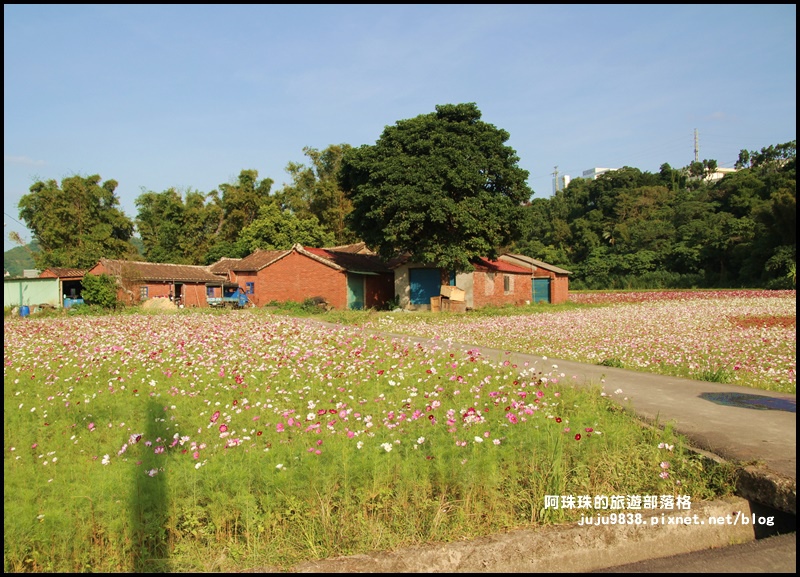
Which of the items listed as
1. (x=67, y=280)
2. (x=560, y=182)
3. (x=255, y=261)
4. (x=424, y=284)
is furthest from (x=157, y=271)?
(x=560, y=182)

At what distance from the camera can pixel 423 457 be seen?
4793 mm

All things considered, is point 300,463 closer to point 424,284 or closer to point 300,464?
point 300,464

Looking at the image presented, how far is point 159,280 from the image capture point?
3869 cm

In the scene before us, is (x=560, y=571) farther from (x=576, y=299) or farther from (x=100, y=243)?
(x=100, y=243)

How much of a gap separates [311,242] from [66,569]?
47.4m

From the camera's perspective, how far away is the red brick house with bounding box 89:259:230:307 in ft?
116

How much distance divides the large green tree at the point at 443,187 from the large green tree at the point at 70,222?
112 feet

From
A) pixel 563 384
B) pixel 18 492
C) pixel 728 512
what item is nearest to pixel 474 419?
pixel 728 512

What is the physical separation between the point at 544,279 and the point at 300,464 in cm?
3954

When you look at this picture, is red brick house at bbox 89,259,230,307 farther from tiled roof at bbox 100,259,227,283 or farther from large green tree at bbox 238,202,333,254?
large green tree at bbox 238,202,333,254

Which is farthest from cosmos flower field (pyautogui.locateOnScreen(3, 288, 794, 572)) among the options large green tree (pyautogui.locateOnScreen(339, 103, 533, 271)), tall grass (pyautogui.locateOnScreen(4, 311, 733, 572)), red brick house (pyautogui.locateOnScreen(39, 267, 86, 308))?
red brick house (pyautogui.locateOnScreen(39, 267, 86, 308))

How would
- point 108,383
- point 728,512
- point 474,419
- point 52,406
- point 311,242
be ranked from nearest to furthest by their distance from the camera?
1. point 728,512
2. point 474,419
3. point 52,406
4. point 108,383
5. point 311,242

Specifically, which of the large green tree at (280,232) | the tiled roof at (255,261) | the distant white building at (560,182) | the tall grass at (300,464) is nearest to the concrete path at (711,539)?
the tall grass at (300,464)

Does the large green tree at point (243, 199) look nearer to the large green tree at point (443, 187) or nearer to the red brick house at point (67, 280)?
the red brick house at point (67, 280)
